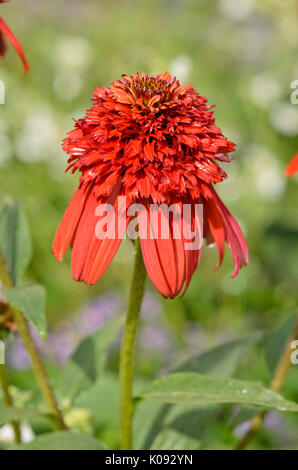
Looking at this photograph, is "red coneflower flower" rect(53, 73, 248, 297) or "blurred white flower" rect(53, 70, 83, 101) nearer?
"red coneflower flower" rect(53, 73, 248, 297)

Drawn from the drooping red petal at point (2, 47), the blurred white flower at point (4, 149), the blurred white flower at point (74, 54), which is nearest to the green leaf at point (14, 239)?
the drooping red petal at point (2, 47)

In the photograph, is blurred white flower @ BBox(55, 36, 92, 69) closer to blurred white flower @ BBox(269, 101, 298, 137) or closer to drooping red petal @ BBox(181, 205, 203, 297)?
blurred white flower @ BBox(269, 101, 298, 137)

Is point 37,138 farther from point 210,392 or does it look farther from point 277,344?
point 210,392

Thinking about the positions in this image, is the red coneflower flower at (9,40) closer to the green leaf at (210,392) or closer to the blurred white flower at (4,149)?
the green leaf at (210,392)

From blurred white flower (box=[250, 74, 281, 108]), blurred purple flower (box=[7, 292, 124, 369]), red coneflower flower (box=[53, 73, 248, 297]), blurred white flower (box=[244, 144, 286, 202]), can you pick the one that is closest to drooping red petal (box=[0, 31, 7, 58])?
red coneflower flower (box=[53, 73, 248, 297])

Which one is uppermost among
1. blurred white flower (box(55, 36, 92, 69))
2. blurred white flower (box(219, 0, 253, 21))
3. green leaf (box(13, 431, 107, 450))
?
blurred white flower (box(219, 0, 253, 21))

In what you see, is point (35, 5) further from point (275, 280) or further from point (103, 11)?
point (275, 280)

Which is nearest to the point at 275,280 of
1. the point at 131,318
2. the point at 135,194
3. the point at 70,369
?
the point at 70,369
